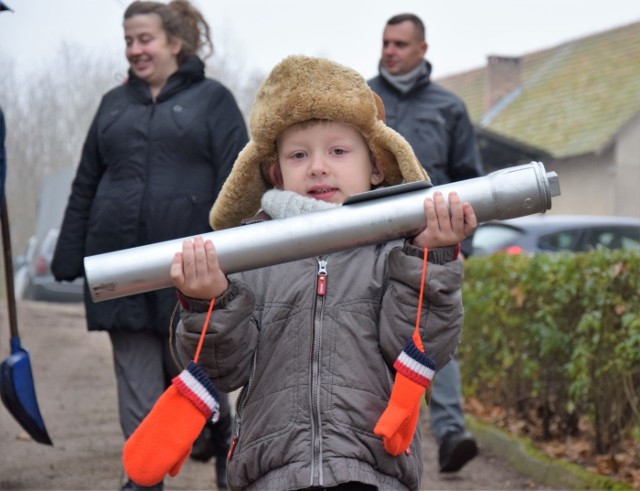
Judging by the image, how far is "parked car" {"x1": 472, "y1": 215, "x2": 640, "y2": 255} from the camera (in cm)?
1177

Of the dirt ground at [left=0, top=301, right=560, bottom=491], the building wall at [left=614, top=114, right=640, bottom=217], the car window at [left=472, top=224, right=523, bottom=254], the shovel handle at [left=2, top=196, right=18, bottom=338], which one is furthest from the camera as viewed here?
the building wall at [left=614, top=114, right=640, bottom=217]

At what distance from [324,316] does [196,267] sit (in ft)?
1.30

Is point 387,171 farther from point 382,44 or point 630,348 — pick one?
point 382,44

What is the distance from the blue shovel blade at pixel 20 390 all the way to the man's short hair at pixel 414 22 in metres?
2.79

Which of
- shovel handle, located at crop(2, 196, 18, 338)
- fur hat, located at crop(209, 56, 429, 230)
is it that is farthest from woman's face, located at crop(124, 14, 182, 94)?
fur hat, located at crop(209, 56, 429, 230)

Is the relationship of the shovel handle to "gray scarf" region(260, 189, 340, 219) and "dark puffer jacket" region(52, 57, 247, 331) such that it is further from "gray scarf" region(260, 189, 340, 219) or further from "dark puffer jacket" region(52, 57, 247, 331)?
"gray scarf" region(260, 189, 340, 219)

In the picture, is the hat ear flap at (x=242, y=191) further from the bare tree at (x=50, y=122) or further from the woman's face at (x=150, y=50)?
the bare tree at (x=50, y=122)

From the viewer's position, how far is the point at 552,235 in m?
12.3

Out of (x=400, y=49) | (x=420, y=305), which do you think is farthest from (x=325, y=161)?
(x=400, y=49)

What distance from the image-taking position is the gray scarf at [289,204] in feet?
9.93

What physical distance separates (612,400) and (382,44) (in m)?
2.26

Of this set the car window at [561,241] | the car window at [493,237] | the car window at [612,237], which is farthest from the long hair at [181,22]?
the car window at [612,237]

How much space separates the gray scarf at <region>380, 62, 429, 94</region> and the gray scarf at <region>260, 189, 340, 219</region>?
9.98 feet

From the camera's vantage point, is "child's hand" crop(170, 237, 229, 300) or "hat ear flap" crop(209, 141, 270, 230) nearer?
"child's hand" crop(170, 237, 229, 300)
